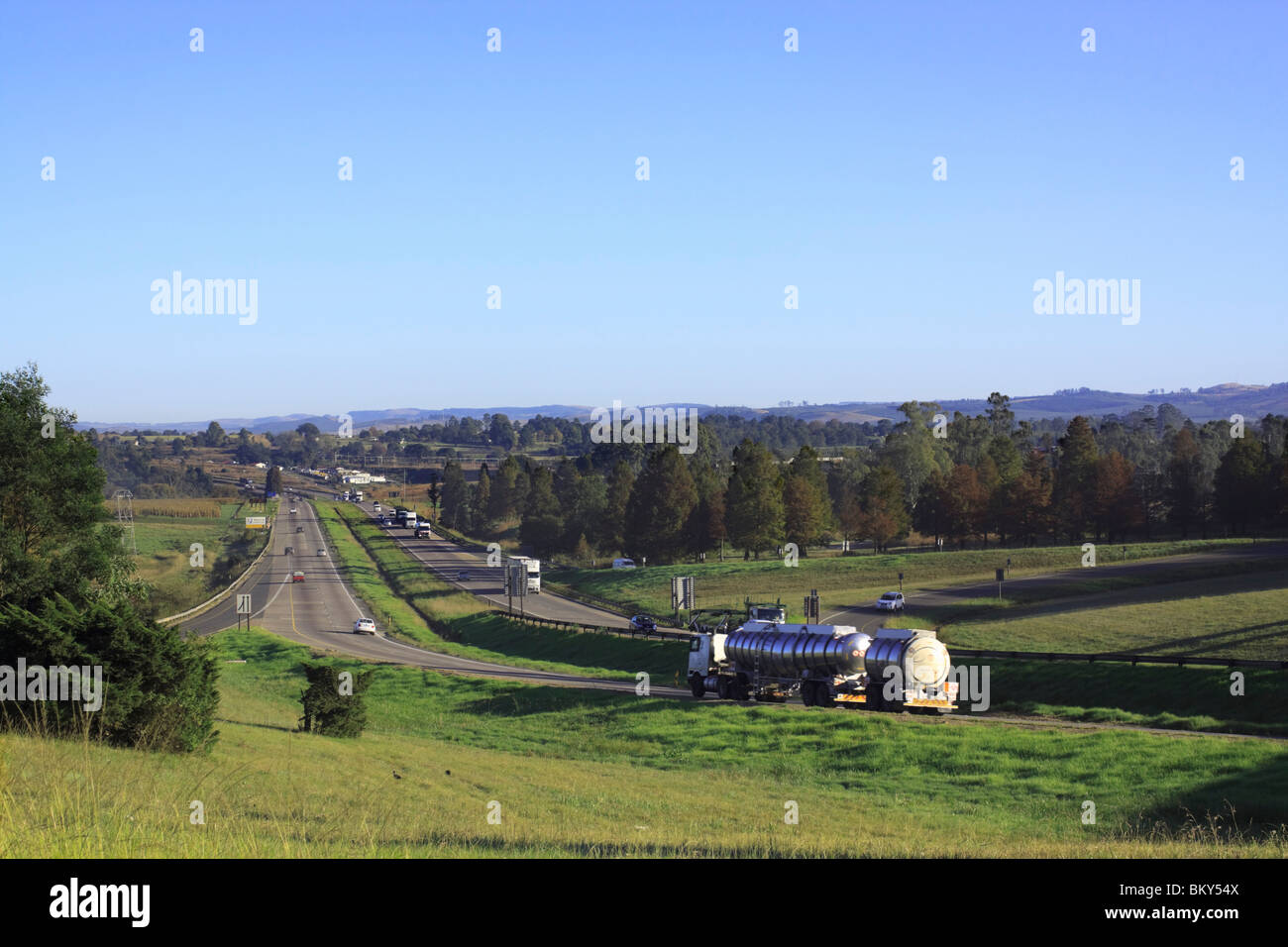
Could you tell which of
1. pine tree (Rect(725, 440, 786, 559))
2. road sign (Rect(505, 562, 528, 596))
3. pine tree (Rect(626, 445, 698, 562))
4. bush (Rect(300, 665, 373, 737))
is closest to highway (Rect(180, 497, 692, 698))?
bush (Rect(300, 665, 373, 737))

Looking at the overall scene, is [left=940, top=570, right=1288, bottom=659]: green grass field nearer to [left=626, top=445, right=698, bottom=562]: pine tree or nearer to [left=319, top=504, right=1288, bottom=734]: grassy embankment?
[left=319, top=504, right=1288, bottom=734]: grassy embankment

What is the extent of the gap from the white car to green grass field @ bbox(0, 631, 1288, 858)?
99.2 feet

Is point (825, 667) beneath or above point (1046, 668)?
above

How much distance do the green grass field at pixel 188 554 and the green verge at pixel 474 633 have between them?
14.0 meters

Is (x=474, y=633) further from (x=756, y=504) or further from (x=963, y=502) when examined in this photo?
(x=963, y=502)

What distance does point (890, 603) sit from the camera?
7200 centimetres

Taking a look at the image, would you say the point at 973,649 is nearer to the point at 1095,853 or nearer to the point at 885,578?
the point at 1095,853

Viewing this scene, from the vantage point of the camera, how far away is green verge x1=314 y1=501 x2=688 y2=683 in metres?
60.6

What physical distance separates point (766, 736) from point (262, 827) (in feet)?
79.3

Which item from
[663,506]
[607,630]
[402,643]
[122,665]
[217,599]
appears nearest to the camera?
[122,665]

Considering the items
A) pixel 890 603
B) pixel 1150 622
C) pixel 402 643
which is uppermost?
pixel 1150 622

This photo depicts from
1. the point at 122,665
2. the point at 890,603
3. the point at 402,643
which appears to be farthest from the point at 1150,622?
the point at 122,665

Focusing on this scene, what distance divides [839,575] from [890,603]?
22700mm

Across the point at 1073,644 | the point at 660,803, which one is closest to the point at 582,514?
the point at 1073,644
